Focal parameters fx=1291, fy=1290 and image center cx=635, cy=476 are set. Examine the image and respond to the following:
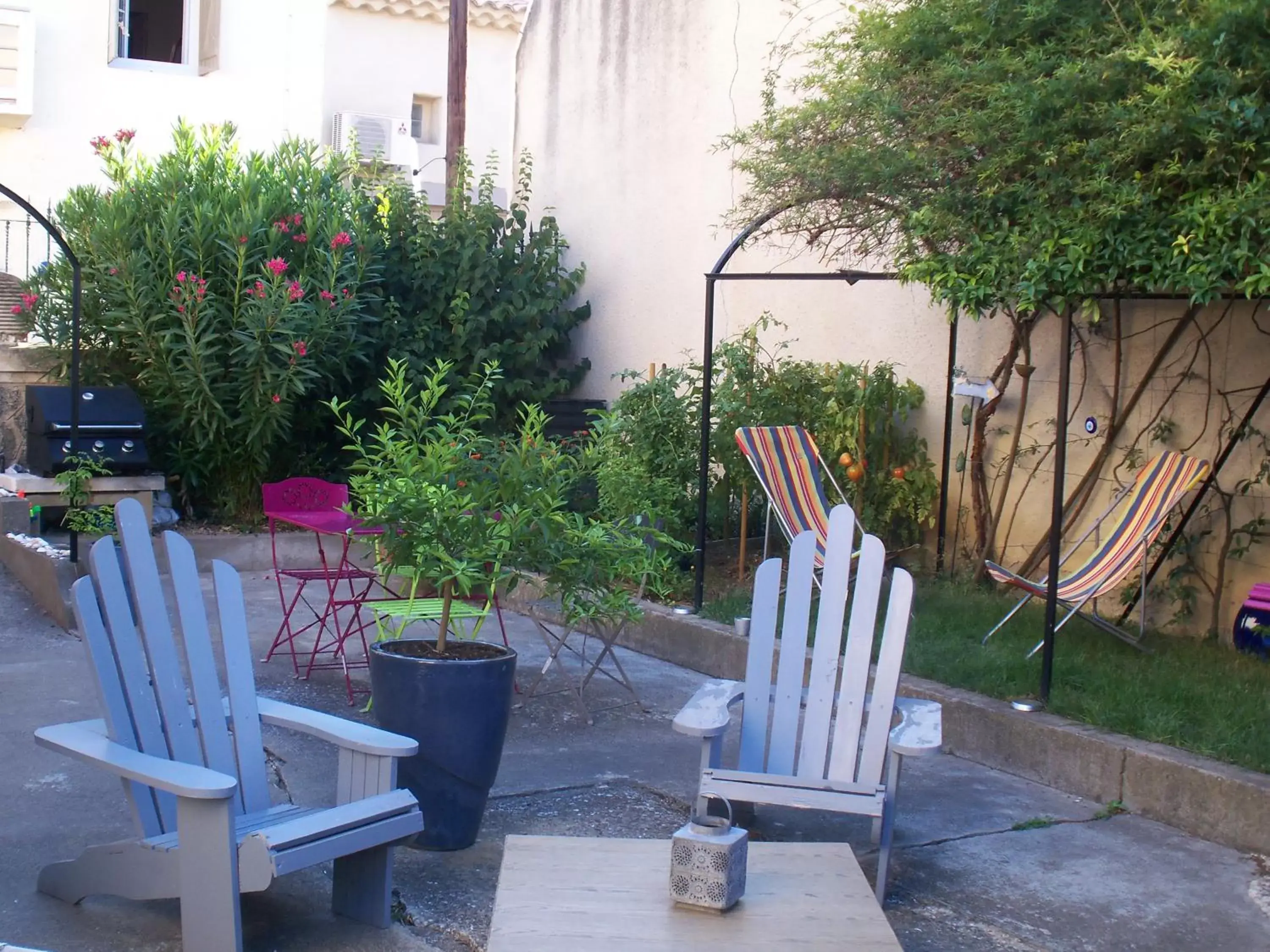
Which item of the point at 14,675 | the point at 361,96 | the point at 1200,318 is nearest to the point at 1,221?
the point at 361,96

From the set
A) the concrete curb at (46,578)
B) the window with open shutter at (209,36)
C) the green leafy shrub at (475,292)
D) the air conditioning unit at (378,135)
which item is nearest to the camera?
the concrete curb at (46,578)

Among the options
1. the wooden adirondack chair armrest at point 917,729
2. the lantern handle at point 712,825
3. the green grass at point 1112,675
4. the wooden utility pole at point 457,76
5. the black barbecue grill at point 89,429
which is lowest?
the green grass at point 1112,675

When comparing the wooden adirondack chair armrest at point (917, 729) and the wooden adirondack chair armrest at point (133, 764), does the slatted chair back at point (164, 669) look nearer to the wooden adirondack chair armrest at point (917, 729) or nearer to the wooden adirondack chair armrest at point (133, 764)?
the wooden adirondack chair armrest at point (133, 764)

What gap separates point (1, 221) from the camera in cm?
1136

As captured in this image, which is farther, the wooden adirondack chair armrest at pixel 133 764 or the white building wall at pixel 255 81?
the white building wall at pixel 255 81

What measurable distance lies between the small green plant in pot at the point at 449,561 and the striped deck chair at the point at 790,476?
7.22ft

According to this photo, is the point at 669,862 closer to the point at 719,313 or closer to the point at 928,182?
the point at 928,182

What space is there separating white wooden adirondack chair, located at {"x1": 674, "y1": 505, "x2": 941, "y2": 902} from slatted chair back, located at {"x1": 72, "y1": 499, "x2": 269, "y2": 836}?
1.13m

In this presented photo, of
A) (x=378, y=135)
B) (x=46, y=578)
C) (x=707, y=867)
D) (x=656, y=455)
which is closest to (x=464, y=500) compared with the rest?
(x=707, y=867)

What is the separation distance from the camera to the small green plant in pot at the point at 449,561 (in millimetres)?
3475

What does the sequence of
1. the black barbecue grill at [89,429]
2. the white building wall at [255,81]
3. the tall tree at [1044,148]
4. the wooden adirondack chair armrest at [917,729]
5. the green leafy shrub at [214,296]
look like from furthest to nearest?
the white building wall at [255,81] < the green leafy shrub at [214,296] < the black barbecue grill at [89,429] < the tall tree at [1044,148] < the wooden adirondack chair armrest at [917,729]

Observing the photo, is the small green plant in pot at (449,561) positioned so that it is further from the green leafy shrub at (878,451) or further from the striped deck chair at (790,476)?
the green leafy shrub at (878,451)

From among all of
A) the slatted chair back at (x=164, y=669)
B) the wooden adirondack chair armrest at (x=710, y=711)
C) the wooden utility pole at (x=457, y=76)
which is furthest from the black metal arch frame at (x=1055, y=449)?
the wooden utility pole at (x=457, y=76)

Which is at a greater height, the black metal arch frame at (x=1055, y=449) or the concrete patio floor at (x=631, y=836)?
the black metal arch frame at (x=1055, y=449)
